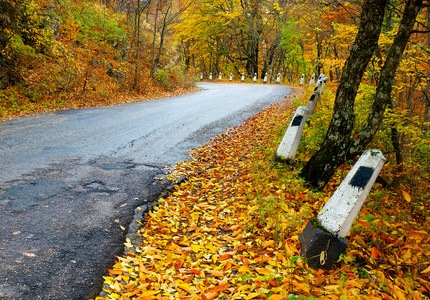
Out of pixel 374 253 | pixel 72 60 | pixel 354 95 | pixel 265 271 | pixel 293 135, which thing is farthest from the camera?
pixel 72 60

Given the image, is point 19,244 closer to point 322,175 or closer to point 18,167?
point 18,167

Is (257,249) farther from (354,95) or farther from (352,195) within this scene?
(354,95)

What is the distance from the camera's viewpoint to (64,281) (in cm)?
226

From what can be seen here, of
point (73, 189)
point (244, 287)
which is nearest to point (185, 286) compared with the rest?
point (244, 287)

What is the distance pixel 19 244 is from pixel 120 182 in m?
1.63

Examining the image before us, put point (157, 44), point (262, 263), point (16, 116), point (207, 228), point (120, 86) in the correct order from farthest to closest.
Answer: point (157, 44), point (120, 86), point (16, 116), point (207, 228), point (262, 263)

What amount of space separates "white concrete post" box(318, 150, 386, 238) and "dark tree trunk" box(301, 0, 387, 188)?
1.36 m

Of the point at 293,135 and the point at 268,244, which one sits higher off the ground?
the point at 293,135

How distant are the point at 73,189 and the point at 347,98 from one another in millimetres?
4076

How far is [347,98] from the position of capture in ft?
12.8

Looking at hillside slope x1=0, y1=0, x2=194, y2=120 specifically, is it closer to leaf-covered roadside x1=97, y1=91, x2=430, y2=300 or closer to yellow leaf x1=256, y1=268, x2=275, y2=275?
leaf-covered roadside x1=97, y1=91, x2=430, y2=300

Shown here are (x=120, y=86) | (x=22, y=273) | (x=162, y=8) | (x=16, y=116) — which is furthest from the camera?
(x=162, y=8)

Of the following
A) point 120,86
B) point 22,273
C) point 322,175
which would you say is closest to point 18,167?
point 22,273

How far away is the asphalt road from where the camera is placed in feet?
7.64
